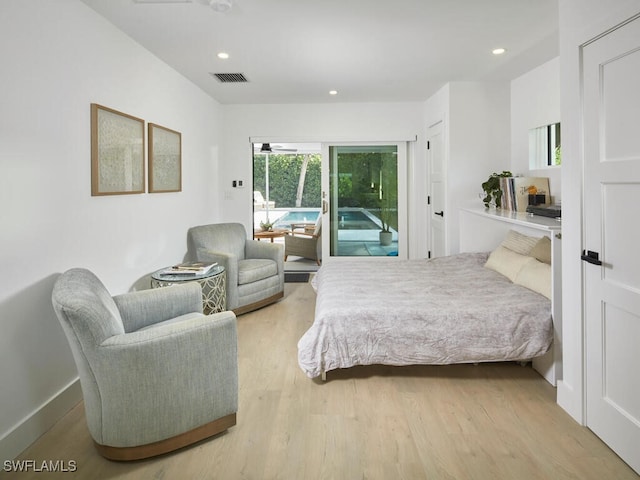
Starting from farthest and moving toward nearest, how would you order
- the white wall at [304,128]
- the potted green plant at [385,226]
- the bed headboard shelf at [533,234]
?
the potted green plant at [385,226] < the white wall at [304,128] < the bed headboard shelf at [533,234]

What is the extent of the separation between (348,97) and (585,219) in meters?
3.87

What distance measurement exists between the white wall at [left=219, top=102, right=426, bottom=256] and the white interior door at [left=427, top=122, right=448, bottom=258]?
0.26 m

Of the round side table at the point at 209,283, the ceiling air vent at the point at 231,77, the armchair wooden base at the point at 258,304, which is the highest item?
the ceiling air vent at the point at 231,77

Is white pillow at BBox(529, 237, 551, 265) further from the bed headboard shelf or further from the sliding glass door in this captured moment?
the sliding glass door

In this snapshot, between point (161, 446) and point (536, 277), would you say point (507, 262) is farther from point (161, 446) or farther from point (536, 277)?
point (161, 446)

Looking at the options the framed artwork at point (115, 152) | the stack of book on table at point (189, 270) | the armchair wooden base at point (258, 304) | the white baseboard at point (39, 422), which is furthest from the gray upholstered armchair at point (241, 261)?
the white baseboard at point (39, 422)

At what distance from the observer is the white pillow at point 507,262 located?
11.4 feet

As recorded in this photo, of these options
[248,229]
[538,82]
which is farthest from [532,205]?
[248,229]

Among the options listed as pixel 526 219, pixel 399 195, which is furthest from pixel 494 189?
pixel 399 195

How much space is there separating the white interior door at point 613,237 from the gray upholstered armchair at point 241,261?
9.59ft

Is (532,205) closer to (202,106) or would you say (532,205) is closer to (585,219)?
(585,219)

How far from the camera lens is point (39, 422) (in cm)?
227

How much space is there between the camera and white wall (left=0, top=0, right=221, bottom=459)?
211 centimetres

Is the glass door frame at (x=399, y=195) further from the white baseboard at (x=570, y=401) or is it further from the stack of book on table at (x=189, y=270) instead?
the white baseboard at (x=570, y=401)
